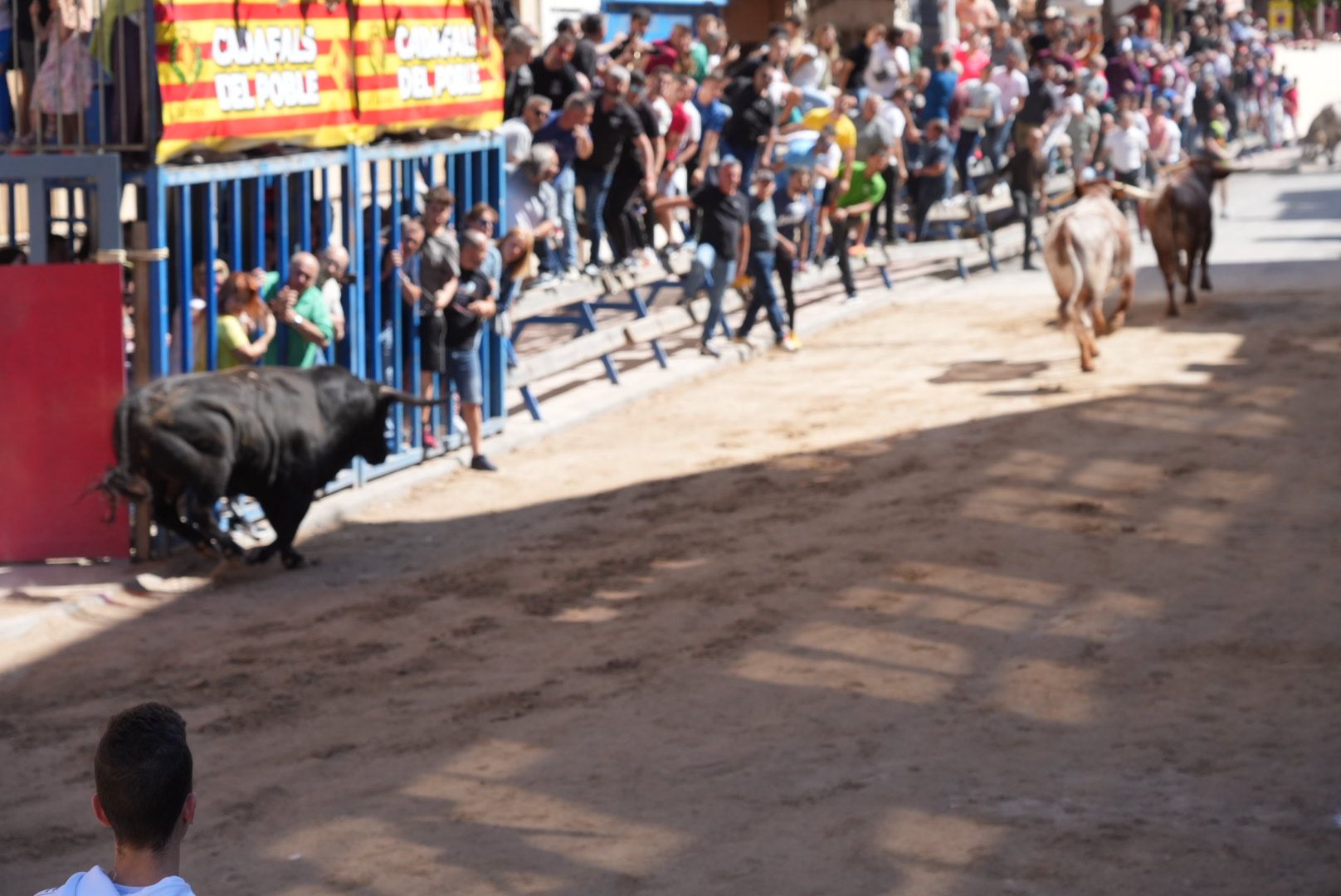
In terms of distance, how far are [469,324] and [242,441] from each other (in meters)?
3.31

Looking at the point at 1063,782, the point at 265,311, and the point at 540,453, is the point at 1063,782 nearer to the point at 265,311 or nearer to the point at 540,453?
the point at 265,311

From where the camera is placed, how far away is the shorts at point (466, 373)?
46.7ft

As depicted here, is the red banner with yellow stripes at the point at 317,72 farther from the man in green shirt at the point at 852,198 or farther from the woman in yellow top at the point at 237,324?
the man in green shirt at the point at 852,198

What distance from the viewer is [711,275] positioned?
18.5m

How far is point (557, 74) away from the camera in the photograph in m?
17.4

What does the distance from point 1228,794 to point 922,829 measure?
49.0 inches

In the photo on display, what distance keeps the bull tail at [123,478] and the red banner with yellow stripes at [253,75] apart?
1.59 metres

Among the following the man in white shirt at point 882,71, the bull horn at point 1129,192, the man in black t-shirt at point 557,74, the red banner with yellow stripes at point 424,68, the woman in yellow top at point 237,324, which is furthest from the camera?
the man in white shirt at point 882,71

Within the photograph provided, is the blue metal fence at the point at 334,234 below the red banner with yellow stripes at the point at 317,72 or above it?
below

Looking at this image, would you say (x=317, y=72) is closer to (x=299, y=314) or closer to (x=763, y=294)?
(x=299, y=314)

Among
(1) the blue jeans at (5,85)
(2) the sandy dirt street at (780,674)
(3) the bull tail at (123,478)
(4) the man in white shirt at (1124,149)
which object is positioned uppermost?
(1) the blue jeans at (5,85)

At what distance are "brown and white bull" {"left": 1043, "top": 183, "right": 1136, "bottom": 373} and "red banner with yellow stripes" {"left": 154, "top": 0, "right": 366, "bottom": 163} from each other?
6.65m

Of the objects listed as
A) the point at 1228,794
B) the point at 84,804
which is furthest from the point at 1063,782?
the point at 84,804

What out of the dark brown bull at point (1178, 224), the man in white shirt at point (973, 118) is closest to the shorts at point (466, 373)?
the dark brown bull at point (1178, 224)
